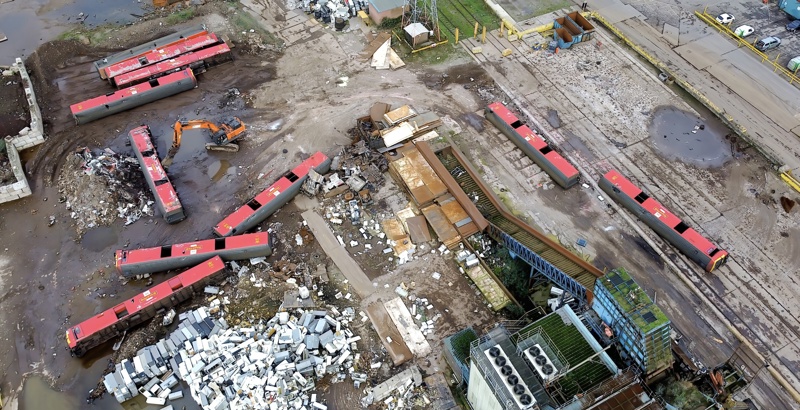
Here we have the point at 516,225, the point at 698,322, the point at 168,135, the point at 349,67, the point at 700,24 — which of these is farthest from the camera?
the point at 700,24

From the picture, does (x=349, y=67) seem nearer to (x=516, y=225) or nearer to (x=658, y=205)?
(x=516, y=225)

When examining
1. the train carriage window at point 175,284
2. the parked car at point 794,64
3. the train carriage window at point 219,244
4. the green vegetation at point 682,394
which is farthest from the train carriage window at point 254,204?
the parked car at point 794,64

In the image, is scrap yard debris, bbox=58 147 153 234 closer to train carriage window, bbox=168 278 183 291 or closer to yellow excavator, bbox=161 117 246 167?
yellow excavator, bbox=161 117 246 167

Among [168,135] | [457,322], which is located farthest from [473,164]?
[168,135]

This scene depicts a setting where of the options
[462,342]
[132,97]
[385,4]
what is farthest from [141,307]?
[385,4]

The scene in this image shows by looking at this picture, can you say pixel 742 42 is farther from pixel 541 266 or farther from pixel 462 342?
pixel 462 342

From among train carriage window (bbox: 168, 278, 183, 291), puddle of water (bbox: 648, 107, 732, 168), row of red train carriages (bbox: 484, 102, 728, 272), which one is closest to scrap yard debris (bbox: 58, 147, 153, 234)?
train carriage window (bbox: 168, 278, 183, 291)
